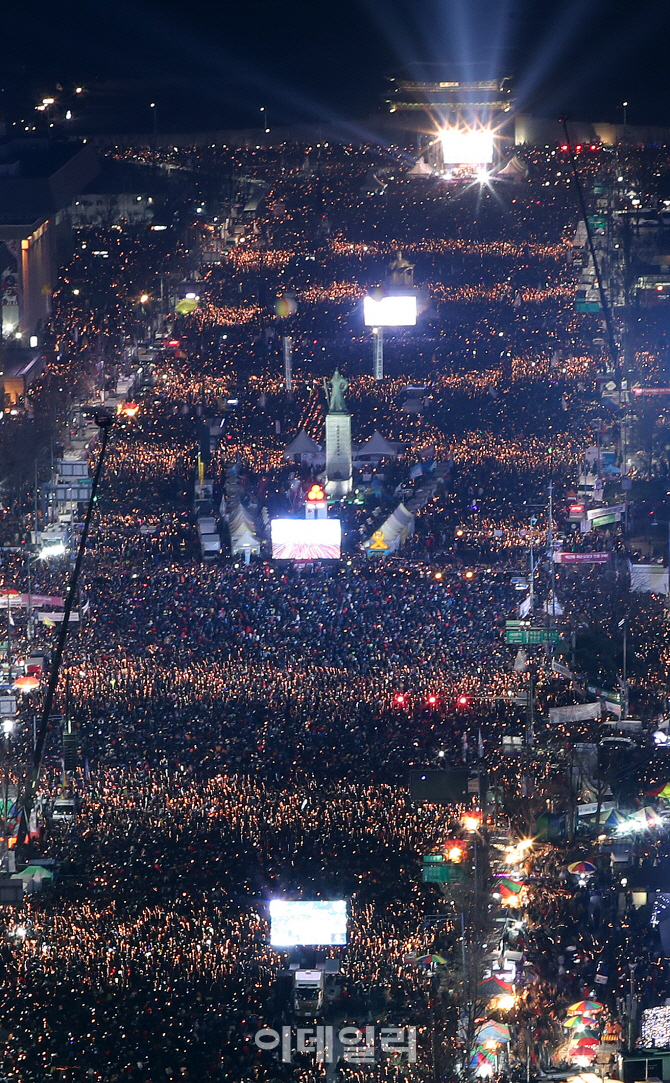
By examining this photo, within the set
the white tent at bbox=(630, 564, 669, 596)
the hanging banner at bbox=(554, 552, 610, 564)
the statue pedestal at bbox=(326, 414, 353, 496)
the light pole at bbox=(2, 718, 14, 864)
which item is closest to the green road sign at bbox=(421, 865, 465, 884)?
the light pole at bbox=(2, 718, 14, 864)

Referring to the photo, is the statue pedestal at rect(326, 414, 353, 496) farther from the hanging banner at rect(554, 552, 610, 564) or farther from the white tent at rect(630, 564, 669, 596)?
the white tent at rect(630, 564, 669, 596)

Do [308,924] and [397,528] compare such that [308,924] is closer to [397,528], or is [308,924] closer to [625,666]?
[625,666]

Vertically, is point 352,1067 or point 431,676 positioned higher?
point 431,676

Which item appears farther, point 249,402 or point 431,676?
point 249,402

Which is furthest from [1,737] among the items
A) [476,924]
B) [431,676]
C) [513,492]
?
[513,492]

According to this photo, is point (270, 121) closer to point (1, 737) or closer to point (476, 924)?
point (1, 737)

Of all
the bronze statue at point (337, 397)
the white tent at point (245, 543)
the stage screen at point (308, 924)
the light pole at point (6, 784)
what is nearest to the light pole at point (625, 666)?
the white tent at point (245, 543)
